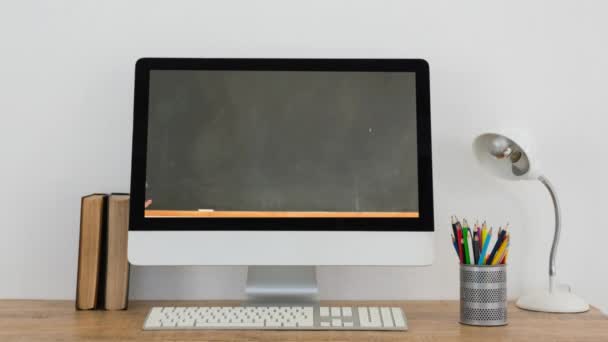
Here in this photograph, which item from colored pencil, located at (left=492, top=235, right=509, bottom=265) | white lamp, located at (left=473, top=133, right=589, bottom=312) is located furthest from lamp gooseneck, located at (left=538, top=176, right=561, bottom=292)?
colored pencil, located at (left=492, top=235, right=509, bottom=265)

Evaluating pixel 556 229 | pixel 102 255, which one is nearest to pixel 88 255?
pixel 102 255

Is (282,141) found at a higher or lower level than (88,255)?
higher

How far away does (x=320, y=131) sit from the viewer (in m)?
1.32

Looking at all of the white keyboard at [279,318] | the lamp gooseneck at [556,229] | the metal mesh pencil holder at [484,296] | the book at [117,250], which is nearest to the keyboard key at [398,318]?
the white keyboard at [279,318]

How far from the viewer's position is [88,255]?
1.35 metres

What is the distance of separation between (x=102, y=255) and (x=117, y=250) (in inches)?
1.4

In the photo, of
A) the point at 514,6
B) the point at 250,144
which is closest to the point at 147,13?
the point at 250,144

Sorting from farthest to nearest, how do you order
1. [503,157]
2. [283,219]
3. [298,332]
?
[503,157], [283,219], [298,332]

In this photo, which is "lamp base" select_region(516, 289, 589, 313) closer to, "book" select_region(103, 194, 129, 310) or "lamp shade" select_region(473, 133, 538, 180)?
"lamp shade" select_region(473, 133, 538, 180)

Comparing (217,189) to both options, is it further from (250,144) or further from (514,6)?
(514,6)

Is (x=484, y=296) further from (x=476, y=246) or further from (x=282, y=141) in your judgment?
(x=282, y=141)

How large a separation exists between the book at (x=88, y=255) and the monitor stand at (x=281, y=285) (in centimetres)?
33

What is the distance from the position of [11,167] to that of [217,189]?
0.57 metres

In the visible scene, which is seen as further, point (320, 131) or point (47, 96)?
point (47, 96)
